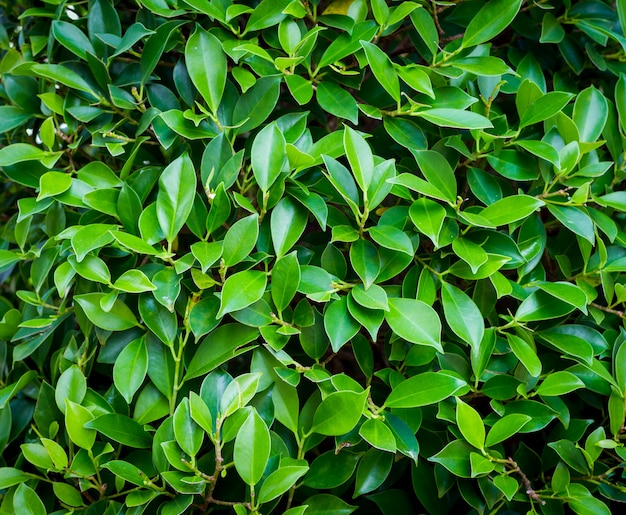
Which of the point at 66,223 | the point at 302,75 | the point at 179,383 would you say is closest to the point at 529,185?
the point at 302,75

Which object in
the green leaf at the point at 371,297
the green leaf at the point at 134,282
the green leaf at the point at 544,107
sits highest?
the green leaf at the point at 544,107

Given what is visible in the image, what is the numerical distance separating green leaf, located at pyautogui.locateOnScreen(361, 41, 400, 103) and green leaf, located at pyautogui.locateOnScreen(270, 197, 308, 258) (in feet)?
0.62

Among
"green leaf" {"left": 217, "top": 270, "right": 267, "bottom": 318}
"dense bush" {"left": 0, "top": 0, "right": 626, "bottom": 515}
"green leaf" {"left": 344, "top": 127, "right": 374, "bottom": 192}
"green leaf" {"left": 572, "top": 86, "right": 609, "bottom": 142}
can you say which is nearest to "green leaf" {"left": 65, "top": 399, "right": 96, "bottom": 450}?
"dense bush" {"left": 0, "top": 0, "right": 626, "bottom": 515}

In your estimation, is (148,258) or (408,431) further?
(148,258)

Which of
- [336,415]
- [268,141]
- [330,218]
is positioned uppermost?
[268,141]

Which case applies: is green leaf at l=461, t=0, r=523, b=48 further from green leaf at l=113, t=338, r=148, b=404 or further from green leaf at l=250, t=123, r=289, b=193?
green leaf at l=113, t=338, r=148, b=404

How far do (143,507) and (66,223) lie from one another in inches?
16.7

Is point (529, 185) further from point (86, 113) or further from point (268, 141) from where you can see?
point (86, 113)

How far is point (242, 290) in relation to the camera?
2.33 ft

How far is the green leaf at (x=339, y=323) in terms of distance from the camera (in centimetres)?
71

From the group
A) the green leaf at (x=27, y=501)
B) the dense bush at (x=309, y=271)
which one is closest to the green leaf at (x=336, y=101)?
the dense bush at (x=309, y=271)

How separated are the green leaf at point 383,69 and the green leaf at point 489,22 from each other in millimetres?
134

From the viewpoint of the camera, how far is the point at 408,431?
736 mm

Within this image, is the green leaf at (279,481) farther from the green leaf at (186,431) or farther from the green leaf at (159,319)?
the green leaf at (159,319)
